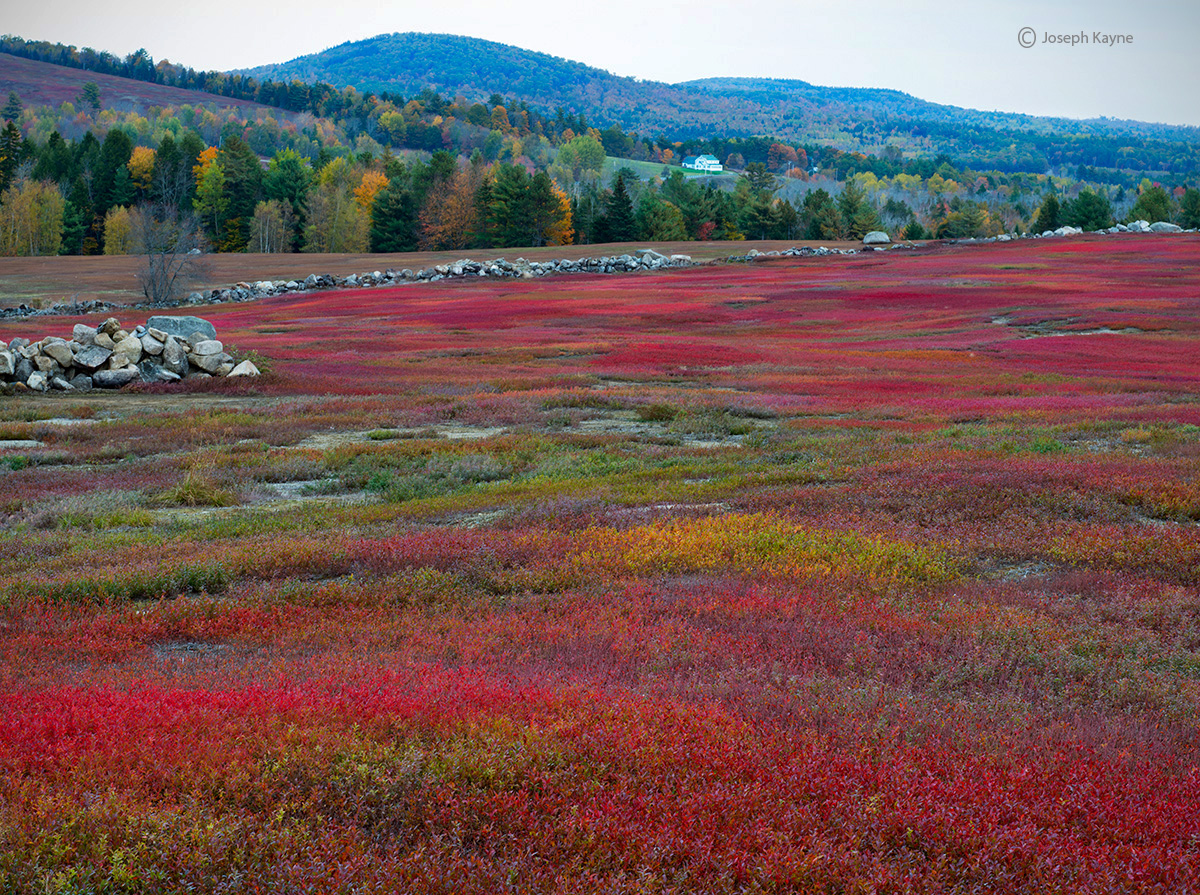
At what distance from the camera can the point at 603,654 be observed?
265 inches

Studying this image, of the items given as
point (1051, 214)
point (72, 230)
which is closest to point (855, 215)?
point (1051, 214)

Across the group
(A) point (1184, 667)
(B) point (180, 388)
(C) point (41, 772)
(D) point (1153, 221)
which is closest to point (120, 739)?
(C) point (41, 772)

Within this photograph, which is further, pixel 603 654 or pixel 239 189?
pixel 239 189

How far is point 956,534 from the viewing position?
1026 centimetres

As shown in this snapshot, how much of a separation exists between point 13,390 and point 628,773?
24.4 metres

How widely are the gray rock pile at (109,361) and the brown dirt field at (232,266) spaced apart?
43.8m

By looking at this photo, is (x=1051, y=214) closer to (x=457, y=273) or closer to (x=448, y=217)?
(x=448, y=217)

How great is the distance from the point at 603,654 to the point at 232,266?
93.8m

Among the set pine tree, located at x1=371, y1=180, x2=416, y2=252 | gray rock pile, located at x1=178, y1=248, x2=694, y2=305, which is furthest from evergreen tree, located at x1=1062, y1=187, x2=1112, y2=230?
pine tree, located at x1=371, y1=180, x2=416, y2=252

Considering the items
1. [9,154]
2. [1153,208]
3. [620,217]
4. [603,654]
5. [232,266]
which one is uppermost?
[9,154]

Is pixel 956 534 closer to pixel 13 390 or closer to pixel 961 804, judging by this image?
pixel 961 804

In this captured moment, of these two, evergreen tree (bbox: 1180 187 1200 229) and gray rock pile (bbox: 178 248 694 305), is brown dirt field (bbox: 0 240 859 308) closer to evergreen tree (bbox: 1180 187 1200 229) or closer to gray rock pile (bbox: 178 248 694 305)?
gray rock pile (bbox: 178 248 694 305)

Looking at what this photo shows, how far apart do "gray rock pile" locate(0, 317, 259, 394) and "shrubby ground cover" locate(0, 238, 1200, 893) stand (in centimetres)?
533

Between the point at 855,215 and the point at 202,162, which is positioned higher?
the point at 202,162
